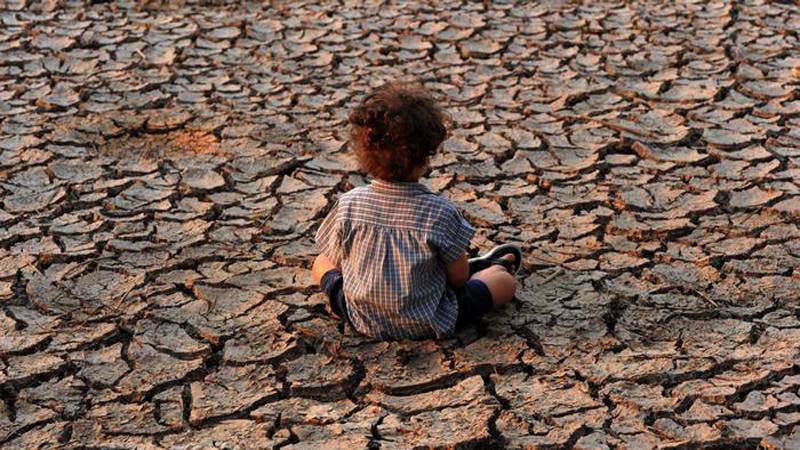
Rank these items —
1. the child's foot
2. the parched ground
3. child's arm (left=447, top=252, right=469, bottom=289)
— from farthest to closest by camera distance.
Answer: the child's foot < child's arm (left=447, top=252, right=469, bottom=289) < the parched ground

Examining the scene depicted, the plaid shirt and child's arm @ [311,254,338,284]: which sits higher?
the plaid shirt

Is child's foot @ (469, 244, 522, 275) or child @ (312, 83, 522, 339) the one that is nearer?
child @ (312, 83, 522, 339)

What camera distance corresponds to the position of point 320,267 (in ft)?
13.1

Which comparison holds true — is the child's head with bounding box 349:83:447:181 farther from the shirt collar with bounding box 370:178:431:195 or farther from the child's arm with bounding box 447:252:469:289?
the child's arm with bounding box 447:252:469:289

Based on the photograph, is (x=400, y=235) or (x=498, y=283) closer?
(x=400, y=235)

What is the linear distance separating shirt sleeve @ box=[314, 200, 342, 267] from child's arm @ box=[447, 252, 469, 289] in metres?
0.32

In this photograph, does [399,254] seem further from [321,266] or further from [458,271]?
[321,266]

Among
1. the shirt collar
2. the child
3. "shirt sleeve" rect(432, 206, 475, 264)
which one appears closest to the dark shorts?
the child

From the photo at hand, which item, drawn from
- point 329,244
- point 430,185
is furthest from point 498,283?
point 430,185

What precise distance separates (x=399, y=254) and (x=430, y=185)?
1.29m

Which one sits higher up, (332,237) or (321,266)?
(332,237)

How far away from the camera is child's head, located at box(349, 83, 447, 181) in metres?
3.63

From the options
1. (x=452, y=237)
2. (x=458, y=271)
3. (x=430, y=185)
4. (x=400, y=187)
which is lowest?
(x=430, y=185)

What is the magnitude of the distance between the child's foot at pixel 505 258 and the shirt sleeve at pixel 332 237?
0.48 metres
